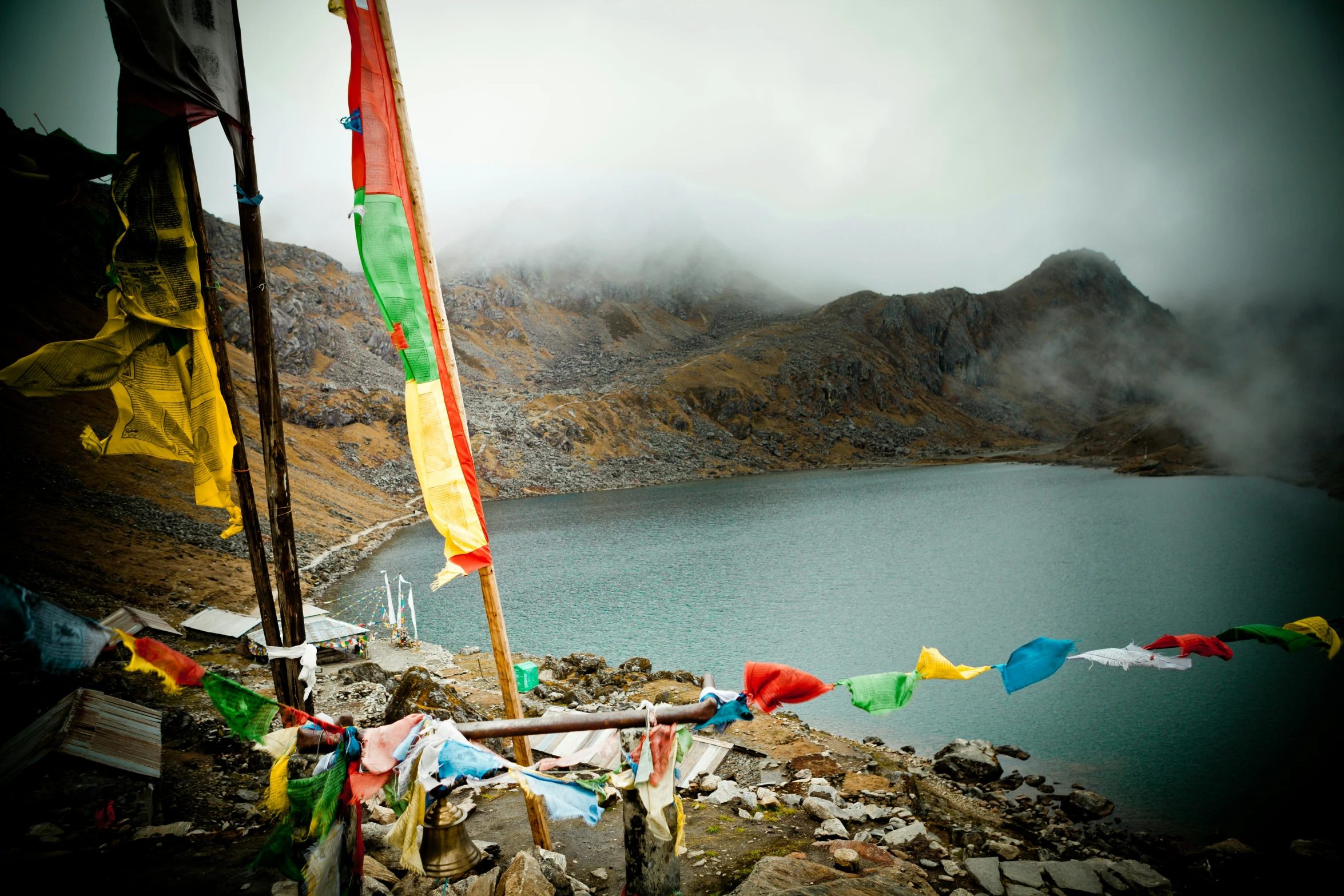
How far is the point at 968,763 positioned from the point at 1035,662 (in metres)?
11.0

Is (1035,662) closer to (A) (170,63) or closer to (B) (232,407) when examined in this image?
(B) (232,407)

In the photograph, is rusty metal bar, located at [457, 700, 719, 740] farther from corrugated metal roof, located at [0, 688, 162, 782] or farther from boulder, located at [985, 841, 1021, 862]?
boulder, located at [985, 841, 1021, 862]

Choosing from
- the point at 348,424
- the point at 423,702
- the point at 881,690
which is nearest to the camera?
the point at 881,690

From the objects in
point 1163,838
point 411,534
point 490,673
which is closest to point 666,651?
point 490,673

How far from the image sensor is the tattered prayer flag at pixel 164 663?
428 cm

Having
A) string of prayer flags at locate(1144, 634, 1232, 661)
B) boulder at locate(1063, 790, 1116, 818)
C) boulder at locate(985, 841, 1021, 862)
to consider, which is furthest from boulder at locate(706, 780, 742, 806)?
boulder at locate(1063, 790, 1116, 818)

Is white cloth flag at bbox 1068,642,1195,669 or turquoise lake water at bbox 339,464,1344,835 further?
turquoise lake water at bbox 339,464,1344,835

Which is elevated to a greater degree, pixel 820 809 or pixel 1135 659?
pixel 1135 659

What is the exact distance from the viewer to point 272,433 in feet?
22.0

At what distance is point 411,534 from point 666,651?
4454cm

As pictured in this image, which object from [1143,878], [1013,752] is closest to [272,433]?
[1143,878]

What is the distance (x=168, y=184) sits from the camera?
5.50 m

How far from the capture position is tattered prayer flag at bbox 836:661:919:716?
224 inches

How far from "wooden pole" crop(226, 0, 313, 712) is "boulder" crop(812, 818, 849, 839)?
7154 millimetres
